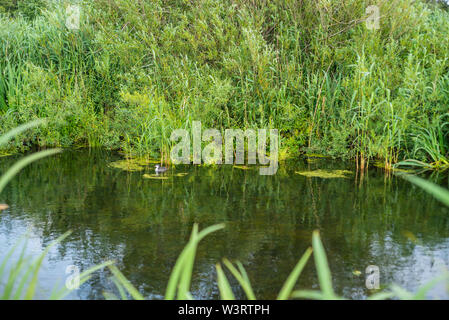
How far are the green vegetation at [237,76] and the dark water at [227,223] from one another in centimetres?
92

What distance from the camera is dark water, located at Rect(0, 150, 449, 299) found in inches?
151

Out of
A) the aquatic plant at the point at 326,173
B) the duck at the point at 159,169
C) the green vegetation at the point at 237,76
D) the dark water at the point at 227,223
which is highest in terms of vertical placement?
the green vegetation at the point at 237,76

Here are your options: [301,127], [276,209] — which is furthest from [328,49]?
[276,209]

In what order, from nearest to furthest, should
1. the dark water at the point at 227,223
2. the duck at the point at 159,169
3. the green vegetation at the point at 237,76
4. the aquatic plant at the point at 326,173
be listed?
the dark water at the point at 227,223 → the aquatic plant at the point at 326,173 → the duck at the point at 159,169 → the green vegetation at the point at 237,76

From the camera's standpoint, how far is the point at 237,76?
8281mm

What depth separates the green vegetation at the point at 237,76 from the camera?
24.6ft

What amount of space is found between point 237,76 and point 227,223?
3834 millimetres

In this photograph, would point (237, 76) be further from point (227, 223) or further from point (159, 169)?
point (227, 223)

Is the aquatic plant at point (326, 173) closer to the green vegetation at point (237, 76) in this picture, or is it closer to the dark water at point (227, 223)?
the dark water at point (227, 223)

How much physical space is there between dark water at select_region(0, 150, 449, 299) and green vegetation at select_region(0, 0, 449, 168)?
0.92 meters

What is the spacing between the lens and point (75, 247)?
4359 millimetres

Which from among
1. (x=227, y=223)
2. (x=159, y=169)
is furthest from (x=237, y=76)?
(x=227, y=223)

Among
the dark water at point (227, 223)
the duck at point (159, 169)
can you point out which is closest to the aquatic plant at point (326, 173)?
the dark water at point (227, 223)

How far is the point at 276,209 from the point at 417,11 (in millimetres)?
5114
